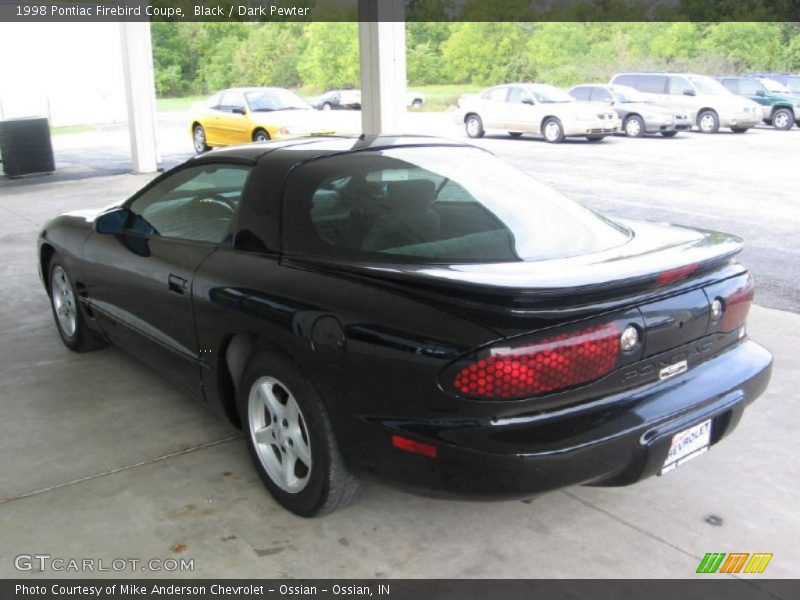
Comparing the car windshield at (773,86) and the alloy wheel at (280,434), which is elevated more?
the car windshield at (773,86)

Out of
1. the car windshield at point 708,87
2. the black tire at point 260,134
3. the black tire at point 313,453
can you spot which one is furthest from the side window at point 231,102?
the black tire at point 313,453

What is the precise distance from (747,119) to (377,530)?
19774 mm

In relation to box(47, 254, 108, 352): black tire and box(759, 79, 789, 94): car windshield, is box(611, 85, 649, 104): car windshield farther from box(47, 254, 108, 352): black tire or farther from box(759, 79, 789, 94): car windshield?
box(47, 254, 108, 352): black tire

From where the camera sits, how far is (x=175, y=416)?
4285 mm

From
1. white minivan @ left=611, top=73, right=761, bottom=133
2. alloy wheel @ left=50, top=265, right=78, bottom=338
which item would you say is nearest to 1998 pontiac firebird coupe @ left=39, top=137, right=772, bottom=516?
alloy wheel @ left=50, top=265, right=78, bottom=338

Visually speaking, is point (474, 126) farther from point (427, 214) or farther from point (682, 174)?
point (427, 214)

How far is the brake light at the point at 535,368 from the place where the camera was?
257 cm

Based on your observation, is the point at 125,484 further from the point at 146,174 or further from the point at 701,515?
the point at 146,174

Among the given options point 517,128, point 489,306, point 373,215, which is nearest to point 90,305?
point 373,215

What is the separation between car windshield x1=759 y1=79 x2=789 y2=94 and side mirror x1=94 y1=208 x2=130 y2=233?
19.8m

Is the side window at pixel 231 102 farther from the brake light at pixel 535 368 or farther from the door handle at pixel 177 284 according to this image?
the brake light at pixel 535 368

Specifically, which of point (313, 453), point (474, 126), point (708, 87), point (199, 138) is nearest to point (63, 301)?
point (313, 453)

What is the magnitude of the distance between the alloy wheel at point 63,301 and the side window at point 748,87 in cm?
1927

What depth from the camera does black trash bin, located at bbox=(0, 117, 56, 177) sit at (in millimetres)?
15609
